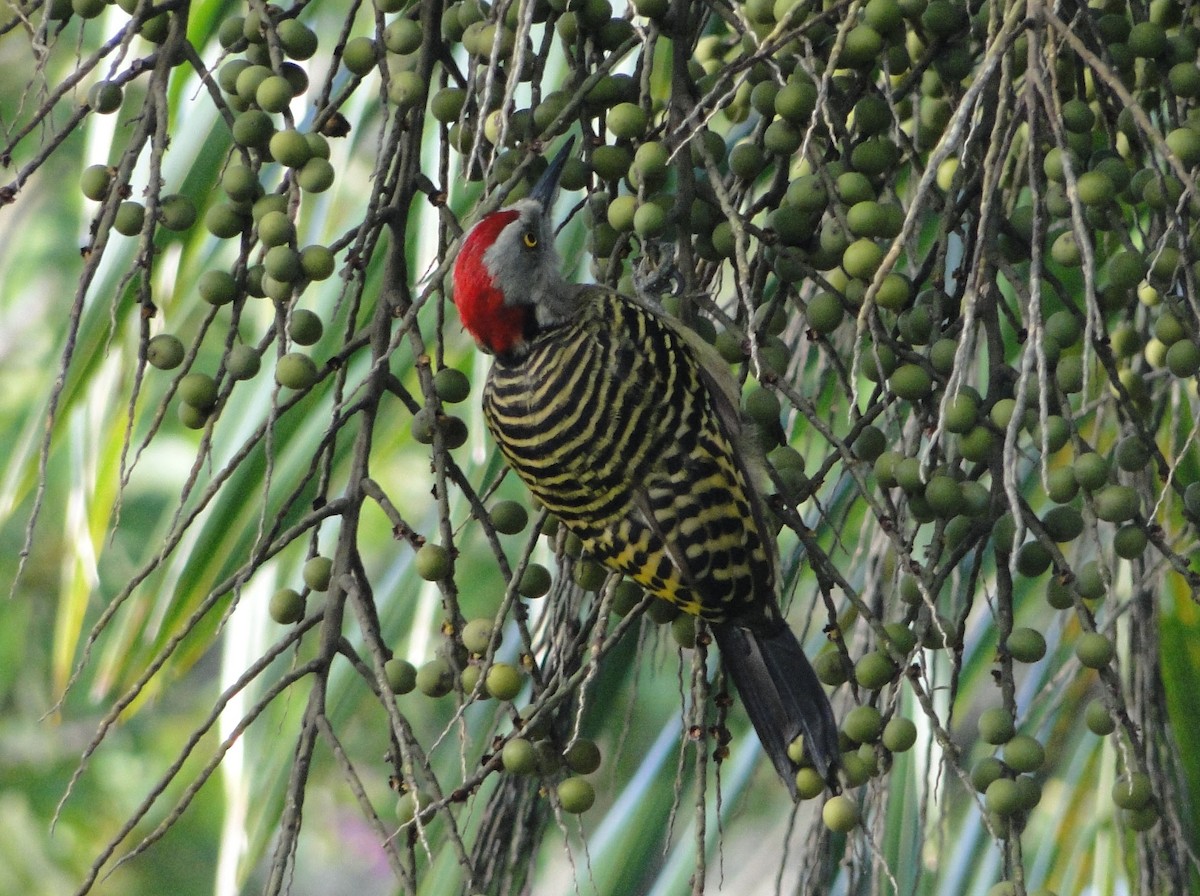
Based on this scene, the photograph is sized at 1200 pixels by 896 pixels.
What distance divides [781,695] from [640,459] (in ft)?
1.01

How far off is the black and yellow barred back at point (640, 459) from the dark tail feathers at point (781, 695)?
3cm

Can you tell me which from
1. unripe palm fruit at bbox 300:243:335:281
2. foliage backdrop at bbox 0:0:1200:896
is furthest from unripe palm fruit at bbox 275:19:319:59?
unripe palm fruit at bbox 300:243:335:281

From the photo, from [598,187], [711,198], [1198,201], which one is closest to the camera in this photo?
[1198,201]

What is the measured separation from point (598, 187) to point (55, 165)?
11.6ft

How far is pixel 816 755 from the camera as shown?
4.28ft

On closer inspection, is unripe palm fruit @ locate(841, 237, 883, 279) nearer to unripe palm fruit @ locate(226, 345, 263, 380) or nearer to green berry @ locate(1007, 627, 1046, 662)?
green berry @ locate(1007, 627, 1046, 662)

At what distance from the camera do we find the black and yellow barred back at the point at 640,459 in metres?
1.45

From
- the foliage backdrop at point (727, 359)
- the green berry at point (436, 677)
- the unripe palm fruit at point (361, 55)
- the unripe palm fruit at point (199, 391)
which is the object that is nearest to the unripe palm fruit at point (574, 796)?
the foliage backdrop at point (727, 359)

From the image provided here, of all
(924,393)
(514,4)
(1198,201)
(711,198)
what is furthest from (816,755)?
(514,4)

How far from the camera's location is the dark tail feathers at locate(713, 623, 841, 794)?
134 centimetres

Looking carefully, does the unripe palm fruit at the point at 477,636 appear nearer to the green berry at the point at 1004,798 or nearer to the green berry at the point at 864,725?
the green berry at the point at 864,725

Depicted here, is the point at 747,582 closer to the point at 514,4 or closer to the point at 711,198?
the point at 711,198

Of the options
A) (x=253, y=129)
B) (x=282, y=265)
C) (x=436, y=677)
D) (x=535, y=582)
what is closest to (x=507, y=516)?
(x=535, y=582)

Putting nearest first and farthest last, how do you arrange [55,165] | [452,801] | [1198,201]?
[1198,201]
[452,801]
[55,165]
